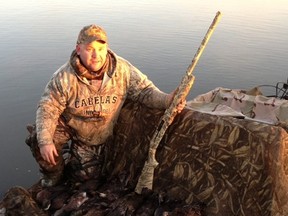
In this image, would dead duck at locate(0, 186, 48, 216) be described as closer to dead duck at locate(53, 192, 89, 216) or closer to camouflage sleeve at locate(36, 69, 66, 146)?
dead duck at locate(53, 192, 89, 216)

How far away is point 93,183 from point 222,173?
1.76m

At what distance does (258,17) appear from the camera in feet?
58.0

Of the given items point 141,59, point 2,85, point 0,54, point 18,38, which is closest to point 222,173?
point 2,85

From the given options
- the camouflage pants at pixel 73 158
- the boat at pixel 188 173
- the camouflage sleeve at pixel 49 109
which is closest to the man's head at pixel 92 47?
the camouflage sleeve at pixel 49 109

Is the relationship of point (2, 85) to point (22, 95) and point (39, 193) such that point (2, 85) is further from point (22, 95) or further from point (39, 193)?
point (39, 193)

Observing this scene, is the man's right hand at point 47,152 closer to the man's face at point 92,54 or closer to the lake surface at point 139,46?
the man's face at point 92,54

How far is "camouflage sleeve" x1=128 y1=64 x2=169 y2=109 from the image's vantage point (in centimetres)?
473

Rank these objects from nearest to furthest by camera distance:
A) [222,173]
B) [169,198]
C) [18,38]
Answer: [222,173] < [169,198] < [18,38]

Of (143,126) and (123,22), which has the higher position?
(123,22)

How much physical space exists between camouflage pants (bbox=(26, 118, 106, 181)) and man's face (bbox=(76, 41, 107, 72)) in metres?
0.95

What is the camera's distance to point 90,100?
15.2 feet

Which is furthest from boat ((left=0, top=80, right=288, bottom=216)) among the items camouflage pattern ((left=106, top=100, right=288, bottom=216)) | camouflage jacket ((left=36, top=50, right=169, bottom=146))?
camouflage jacket ((left=36, top=50, right=169, bottom=146))

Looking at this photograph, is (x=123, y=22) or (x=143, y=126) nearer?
(x=143, y=126)

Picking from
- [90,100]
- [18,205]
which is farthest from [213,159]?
[18,205]
